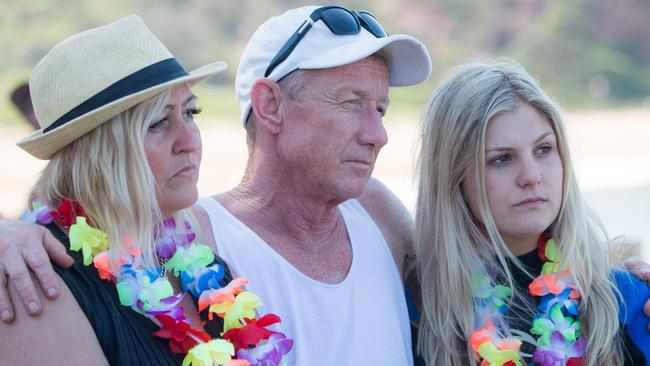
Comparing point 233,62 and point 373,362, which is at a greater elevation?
point 373,362

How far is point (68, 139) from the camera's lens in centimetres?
244

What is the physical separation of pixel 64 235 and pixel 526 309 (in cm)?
147

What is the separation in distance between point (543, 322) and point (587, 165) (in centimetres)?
1373

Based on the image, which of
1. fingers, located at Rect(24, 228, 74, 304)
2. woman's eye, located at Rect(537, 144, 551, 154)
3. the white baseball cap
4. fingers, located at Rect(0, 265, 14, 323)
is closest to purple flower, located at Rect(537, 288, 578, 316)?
woman's eye, located at Rect(537, 144, 551, 154)

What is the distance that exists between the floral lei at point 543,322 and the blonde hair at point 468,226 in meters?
0.03

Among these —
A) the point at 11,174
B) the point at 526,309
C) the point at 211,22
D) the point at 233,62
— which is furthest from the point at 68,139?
the point at 211,22

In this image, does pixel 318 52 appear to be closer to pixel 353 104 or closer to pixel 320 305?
pixel 353 104

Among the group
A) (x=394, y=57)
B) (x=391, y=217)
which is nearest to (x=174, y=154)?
(x=394, y=57)

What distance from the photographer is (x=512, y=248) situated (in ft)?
10.3

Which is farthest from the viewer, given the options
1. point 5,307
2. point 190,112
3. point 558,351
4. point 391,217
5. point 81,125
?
point 391,217

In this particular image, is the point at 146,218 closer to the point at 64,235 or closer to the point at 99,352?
the point at 64,235

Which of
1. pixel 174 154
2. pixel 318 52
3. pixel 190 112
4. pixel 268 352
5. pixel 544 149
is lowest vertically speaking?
pixel 268 352

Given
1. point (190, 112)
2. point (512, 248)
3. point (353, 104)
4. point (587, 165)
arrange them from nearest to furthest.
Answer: point (190, 112) < point (353, 104) < point (512, 248) < point (587, 165)

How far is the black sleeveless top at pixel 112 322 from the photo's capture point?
230 centimetres
